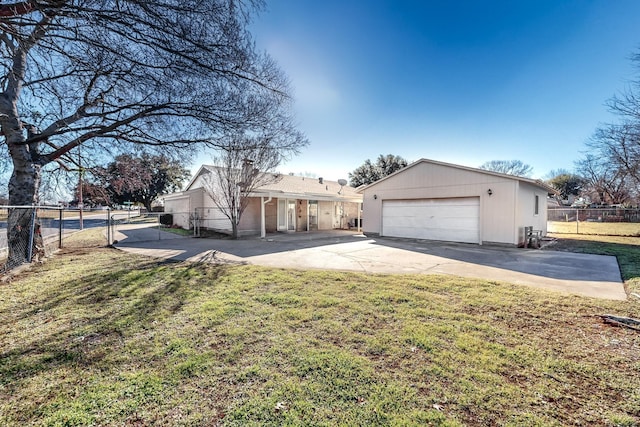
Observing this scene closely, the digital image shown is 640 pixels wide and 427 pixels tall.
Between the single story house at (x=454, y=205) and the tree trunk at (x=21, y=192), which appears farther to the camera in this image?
the single story house at (x=454, y=205)

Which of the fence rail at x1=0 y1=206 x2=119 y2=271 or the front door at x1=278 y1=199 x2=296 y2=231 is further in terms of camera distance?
the front door at x1=278 y1=199 x2=296 y2=231

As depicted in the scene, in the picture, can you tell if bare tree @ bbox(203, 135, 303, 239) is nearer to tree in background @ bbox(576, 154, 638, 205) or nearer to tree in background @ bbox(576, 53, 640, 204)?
tree in background @ bbox(576, 53, 640, 204)

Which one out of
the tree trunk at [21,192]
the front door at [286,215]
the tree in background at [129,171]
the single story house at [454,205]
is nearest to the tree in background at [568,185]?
the single story house at [454,205]

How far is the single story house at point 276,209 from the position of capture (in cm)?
1598

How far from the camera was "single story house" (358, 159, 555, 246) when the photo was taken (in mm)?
11164

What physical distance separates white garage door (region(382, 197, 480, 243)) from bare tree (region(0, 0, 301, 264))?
8.93 metres

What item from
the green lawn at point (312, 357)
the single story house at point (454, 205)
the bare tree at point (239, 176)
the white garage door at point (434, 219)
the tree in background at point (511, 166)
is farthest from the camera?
the tree in background at point (511, 166)

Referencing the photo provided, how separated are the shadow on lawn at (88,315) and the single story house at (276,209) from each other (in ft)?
29.2

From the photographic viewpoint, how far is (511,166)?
Result: 52.2 metres

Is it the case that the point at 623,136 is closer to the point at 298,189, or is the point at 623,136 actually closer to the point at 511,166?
the point at 298,189

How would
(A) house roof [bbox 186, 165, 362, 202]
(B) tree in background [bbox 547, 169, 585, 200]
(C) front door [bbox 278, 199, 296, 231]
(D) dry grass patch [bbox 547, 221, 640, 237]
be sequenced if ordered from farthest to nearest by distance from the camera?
(B) tree in background [bbox 547, 169, 585, 200]
(C) front door [bbox 278, 199, 296, 231]
(D) dry grass patch [bbox 547, 221, 640, 237]
(A) house roof [bbox 186, 165, 362, 202]

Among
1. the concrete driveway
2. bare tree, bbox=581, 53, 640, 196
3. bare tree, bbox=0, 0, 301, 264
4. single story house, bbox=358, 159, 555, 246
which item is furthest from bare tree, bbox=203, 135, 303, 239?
bare tree, bbox=581, 53, 640, 196

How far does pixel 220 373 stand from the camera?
2633 millimetres

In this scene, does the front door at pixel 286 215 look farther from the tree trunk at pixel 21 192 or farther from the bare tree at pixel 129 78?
the tree trunk at pixel 21 192
